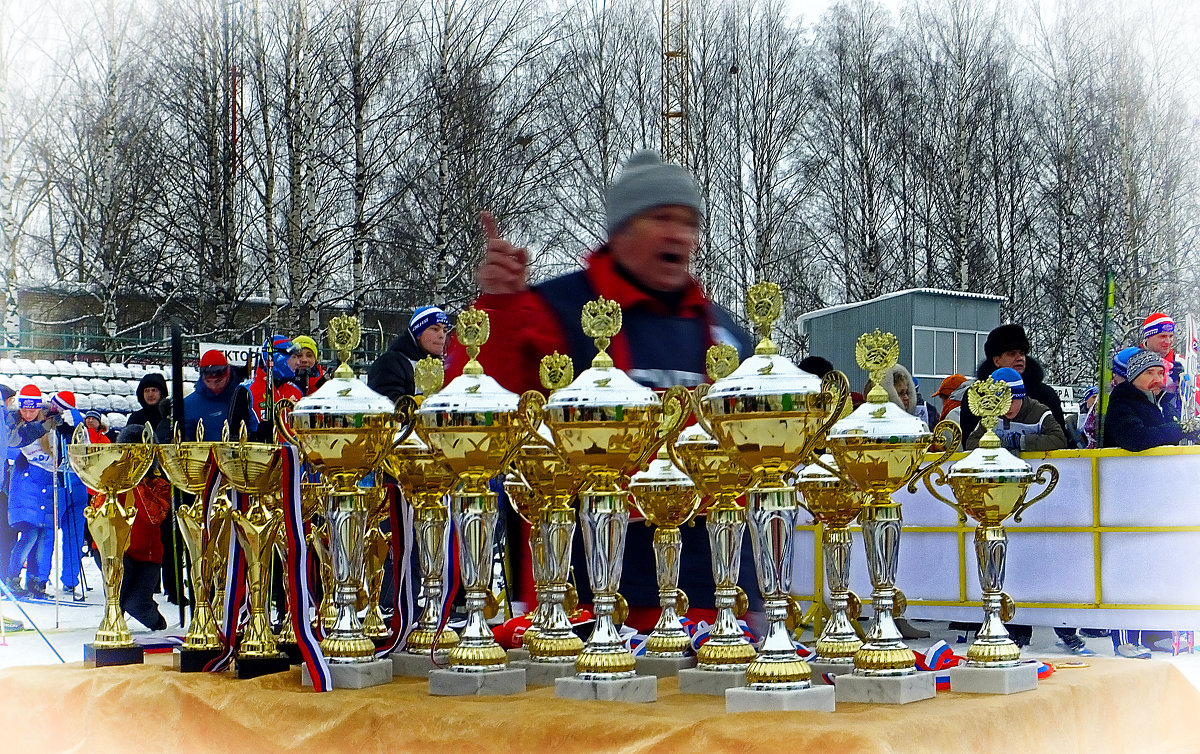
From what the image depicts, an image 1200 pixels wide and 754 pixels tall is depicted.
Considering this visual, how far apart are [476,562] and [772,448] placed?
56 cm

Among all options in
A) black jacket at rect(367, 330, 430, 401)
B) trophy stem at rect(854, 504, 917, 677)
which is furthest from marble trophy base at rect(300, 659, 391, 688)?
black jacket at rect(367, 330, 430, 401)

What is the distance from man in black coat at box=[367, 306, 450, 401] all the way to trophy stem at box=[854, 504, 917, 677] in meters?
2.31

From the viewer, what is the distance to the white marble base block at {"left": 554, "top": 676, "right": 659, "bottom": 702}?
1941 millimetres

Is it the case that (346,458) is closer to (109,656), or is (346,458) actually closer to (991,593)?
(109,656)

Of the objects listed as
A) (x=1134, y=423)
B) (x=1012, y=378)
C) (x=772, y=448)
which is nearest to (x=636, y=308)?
(x=772, y=448)

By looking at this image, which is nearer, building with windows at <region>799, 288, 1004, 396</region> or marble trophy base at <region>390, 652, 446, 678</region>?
marble trophy base at <region>390, 652, 446, 678</region>

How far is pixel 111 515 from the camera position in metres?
2.58

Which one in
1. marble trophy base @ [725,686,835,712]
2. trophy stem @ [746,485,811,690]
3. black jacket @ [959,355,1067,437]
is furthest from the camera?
black jacket @ [959,355,1067,437]

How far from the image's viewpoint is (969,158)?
2645 centimetres

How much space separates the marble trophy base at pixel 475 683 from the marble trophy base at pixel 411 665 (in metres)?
0.26

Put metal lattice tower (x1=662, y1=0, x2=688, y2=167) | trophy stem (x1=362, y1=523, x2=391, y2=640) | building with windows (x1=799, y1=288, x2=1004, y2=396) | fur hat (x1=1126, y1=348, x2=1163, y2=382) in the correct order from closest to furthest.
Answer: trophy stem (x1=362, y1=523, x2=391, y2=640), fur hat (x1=1126, y1=348, x2=1163, y2=382), building with windows (x1=799, y1=288, x2=1004, y2=396), metal lattice tower (x1=662, y1=0, x2=688, y2=167)

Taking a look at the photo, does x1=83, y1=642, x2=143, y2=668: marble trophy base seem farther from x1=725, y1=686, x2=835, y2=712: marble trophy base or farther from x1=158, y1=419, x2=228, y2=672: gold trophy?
x1=725, y1=686, x2=835, y2=712: marble trophy base

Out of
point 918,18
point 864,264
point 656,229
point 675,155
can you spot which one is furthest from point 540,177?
point 656,229

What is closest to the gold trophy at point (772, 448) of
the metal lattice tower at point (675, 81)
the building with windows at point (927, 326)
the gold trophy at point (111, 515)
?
the gold trophy at point (111, 515)
